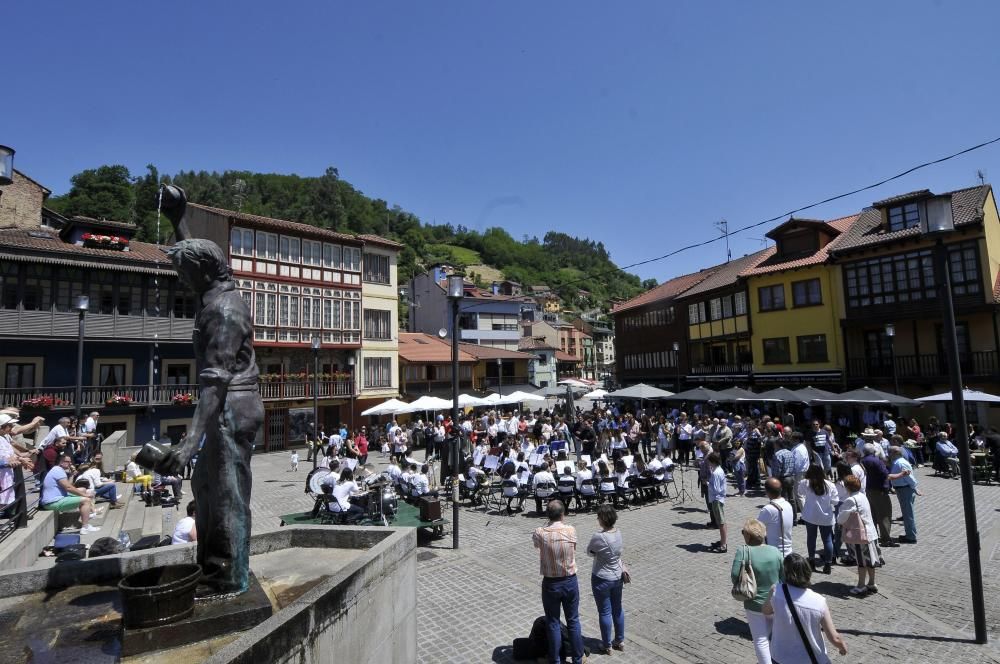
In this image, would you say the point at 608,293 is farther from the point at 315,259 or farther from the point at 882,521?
the point at 882,521

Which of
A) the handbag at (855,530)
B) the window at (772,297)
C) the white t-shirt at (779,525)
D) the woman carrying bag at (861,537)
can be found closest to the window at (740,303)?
the window at (772,297)

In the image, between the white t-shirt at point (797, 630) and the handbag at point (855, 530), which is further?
the handbag at point (855, 530)

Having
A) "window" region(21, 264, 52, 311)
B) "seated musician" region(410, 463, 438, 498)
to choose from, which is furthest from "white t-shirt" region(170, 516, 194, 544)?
"window" region(21, 264, 52, 311)

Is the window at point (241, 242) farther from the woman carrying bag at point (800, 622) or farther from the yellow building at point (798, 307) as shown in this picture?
the woman carrying bag at point (800, 622)

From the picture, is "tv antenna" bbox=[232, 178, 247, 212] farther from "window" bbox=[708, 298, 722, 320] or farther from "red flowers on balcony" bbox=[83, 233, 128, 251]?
"window" bbox=[708, 298, 722, 320]

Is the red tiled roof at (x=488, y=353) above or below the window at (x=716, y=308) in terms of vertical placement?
below

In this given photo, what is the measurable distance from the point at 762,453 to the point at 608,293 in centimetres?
13514

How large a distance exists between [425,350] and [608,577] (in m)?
33.5

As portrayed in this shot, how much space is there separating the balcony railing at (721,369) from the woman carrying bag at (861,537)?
90.3 ft

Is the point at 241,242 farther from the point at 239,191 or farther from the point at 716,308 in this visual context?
the point at 239,191

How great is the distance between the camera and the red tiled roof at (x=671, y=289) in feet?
143

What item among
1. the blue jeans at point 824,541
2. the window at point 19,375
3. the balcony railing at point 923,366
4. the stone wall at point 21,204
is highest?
the stone wall at point 21,204

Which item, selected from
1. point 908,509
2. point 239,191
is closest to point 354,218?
point 239,191

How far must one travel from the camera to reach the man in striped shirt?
566 centimetres
